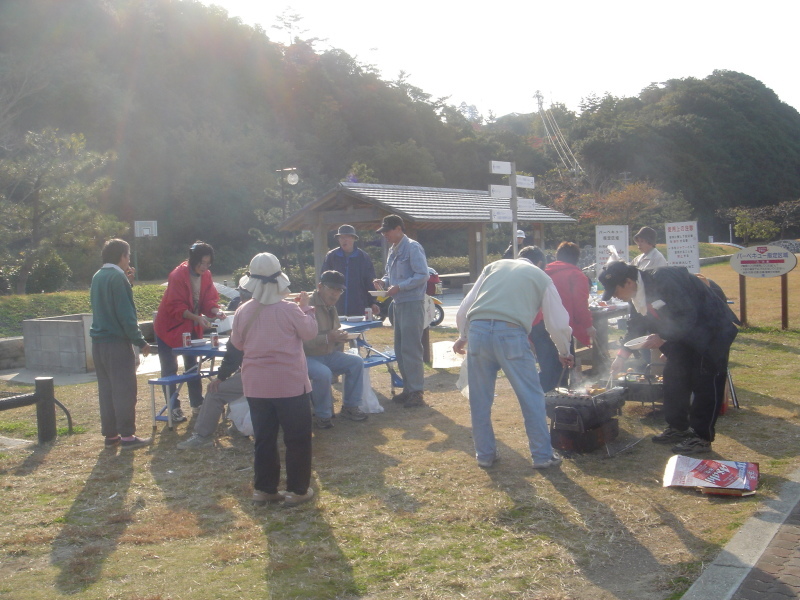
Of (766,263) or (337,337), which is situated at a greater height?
(766,263)

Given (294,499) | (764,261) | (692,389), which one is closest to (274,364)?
(294,499)

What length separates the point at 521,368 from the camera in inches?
193

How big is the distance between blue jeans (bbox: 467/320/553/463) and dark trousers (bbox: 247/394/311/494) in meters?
1.21

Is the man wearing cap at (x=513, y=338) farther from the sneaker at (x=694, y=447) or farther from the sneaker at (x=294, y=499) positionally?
the sneaker at (x=294, y=499)

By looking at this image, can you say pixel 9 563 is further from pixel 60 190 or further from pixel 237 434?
pixel 60 190

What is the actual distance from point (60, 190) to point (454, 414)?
60.0 ft

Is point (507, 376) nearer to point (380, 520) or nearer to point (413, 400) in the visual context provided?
point (380, 520)

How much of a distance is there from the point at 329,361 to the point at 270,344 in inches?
93.9

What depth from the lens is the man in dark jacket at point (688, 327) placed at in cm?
519

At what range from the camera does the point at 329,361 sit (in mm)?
6789

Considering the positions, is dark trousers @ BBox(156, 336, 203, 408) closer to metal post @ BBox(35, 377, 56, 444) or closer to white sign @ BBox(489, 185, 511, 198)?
metal post @ BBox(35, 377, 56, 444)

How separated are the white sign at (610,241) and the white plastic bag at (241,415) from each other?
28.0 feet

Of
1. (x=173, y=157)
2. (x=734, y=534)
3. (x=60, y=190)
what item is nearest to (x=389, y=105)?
(x=173, y=157)

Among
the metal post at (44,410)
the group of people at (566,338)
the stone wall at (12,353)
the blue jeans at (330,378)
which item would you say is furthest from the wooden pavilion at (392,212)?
the group of people at (566,338)
